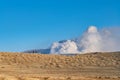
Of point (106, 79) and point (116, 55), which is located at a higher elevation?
point (116, 55)

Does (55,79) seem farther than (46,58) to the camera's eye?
No

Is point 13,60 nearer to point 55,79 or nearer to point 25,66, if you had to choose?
point 25,66

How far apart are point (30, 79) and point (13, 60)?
39.0 m

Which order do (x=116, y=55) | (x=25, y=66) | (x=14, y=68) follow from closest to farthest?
(x=14, y=68)
(x=25, y=66)
(x=116, y=55)

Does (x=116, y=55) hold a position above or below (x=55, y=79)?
above

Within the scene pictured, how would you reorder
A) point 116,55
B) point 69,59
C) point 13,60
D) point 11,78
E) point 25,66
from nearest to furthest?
point 11,78 < point 25,66 < point 13,60 < point 69,59 < point 116,55

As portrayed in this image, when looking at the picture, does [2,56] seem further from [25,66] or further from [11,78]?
[11,78]

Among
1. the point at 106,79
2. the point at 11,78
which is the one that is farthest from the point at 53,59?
the point at 11,78

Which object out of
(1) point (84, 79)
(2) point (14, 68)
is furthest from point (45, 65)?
(1) point (84, 79)

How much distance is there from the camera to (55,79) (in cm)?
5300

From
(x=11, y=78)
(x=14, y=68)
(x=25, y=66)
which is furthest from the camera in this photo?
(x=25, y=66)

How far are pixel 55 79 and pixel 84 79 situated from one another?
3.92 m

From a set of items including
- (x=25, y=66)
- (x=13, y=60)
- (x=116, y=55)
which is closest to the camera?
(x=25, y=66)

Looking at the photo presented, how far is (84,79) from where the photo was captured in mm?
53938
